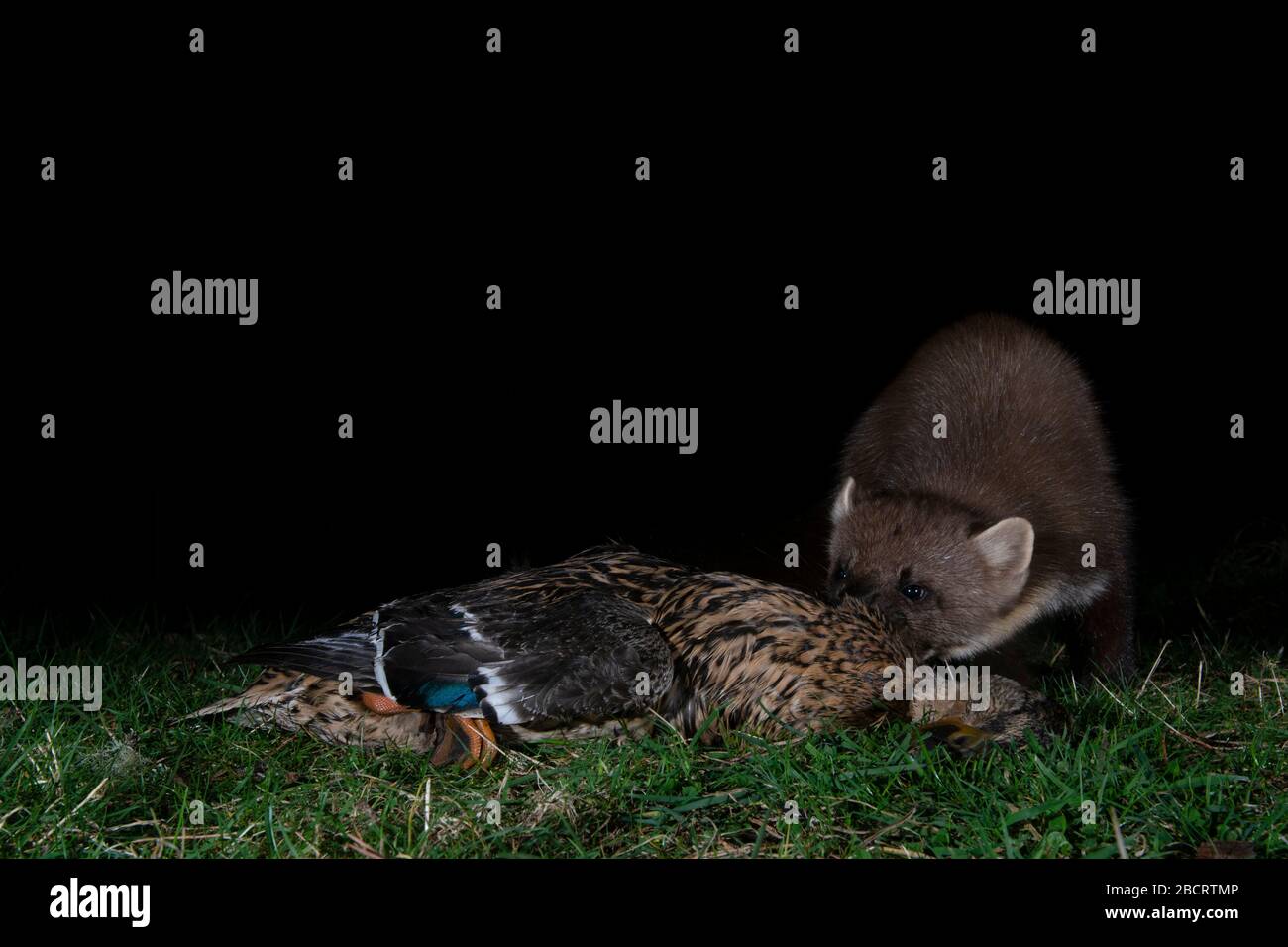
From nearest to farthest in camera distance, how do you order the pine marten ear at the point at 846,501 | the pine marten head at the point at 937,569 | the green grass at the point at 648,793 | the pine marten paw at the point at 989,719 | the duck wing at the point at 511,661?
the green grass at the point at 648,793
the pine marten paw at the point at 989,719
the duck wing at the point at 511,661
the pine marten head at the point at 937,569
the pine marten ear at the point at 846,501

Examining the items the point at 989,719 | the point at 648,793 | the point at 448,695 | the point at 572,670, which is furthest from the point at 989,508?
the point at 448,695

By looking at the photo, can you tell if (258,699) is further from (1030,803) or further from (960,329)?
(960,329)

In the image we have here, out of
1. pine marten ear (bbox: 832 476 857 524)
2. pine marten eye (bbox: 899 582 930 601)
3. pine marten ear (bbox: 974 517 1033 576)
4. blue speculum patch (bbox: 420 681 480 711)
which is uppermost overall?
pine marten ear (bbox: 832 476 857 524)

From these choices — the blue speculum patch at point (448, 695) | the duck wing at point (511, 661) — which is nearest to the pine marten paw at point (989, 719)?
the duck wing at point (511, 661)

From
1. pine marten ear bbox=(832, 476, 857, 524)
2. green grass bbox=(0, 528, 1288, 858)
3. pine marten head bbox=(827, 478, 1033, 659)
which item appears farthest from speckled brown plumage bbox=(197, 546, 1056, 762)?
pine marten ear bbox=(832, 476, 857, 524)

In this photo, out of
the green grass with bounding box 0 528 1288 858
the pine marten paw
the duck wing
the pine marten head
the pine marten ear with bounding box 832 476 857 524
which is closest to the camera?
the green grass with bounding box 0 528 1288 858

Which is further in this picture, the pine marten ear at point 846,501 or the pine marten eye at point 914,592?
the pine marten ear at point 846,501

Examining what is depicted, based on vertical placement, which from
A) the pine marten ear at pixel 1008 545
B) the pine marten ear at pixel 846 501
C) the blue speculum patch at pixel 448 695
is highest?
the pine marten ear at pixel 846 501

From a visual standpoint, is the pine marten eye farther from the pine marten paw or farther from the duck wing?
the duck wing

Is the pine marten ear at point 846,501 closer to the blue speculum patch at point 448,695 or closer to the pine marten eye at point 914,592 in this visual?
the pine marten eye at point 914,592
